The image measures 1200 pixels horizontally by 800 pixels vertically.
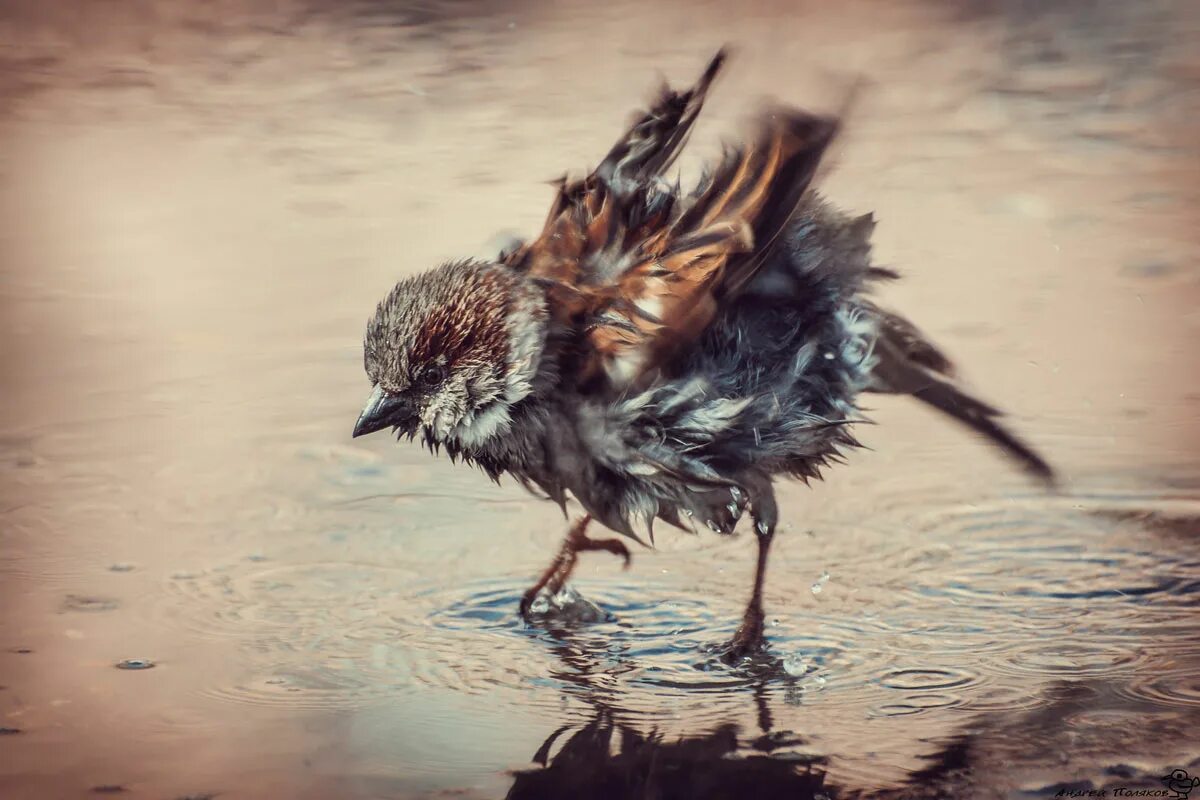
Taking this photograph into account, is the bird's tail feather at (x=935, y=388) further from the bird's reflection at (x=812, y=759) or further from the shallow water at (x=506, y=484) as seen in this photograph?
the bird's reflection at (x=812, y=759)

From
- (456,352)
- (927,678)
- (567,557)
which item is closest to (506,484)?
(567,557)

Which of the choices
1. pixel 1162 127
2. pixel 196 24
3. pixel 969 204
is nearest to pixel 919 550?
pixel 969 204

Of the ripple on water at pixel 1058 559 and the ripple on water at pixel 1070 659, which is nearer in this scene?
the ripple on water at pixel 1070 659

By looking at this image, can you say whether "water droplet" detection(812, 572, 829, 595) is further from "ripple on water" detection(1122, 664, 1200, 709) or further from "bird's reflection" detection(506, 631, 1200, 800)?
"ripple on water" detection(1122, 664, 1200, 709)

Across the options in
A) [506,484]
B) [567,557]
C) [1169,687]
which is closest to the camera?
[1169,687]

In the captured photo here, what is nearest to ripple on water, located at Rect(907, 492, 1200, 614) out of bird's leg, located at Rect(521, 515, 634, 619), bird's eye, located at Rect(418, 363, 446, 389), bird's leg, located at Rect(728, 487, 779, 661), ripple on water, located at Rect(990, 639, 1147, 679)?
ripple on water, located at Rect(990, 639, 1147, 679)

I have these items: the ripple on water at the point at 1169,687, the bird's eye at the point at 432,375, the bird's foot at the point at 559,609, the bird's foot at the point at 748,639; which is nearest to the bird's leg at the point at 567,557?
the bird's foot at the point at 559,609

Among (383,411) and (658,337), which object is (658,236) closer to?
(658,337)
